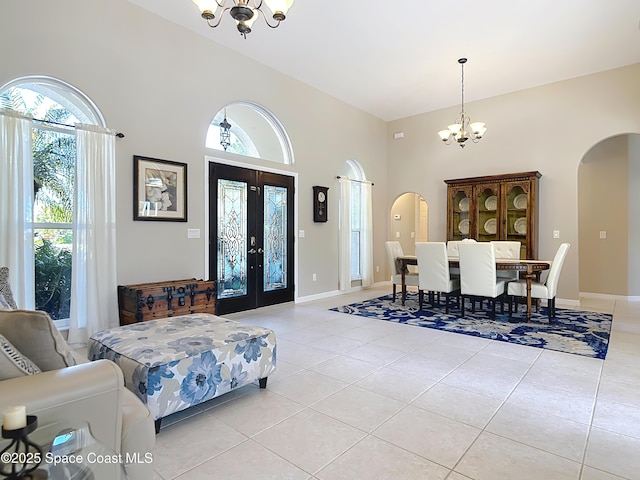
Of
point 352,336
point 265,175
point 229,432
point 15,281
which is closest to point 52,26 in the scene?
point 15,281

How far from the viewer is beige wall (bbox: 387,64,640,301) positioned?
215 inches

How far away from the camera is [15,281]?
313 centimetres

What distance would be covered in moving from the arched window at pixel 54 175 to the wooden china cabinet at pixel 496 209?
5.50 metres

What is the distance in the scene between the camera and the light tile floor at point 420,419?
175cm

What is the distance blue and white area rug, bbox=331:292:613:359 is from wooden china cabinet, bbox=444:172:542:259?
1232 mm

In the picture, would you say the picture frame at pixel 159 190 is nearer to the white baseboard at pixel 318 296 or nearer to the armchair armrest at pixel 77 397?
the white baseboard at pixel 318 296

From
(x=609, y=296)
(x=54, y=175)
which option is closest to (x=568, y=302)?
(x=609, y=296)

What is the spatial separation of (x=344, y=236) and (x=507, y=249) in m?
2.69

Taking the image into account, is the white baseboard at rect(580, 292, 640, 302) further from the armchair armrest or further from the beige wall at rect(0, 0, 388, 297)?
the armchair armrest

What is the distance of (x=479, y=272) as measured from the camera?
4.59 m

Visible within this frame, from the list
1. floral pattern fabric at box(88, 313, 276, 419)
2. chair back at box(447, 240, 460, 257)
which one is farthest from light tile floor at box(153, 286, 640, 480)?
chair back at box(447, 240, 460, 257)

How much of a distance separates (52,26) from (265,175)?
2.81 m

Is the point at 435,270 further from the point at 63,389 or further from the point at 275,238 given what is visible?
the point at 63,389

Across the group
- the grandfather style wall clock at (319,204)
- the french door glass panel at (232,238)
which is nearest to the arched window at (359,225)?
the grandfather style wall clock at (319,204)
